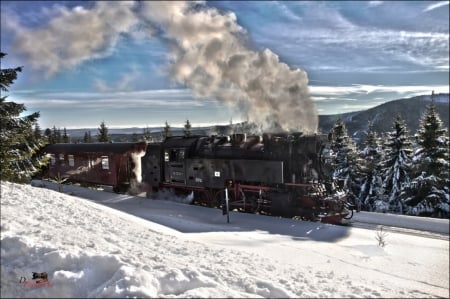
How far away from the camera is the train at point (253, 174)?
1393 cm

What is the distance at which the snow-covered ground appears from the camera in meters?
5.12

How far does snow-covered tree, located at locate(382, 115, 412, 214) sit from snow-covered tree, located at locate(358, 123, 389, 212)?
80cm

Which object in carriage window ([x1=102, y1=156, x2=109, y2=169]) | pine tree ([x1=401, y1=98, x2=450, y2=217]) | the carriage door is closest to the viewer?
the carriage door

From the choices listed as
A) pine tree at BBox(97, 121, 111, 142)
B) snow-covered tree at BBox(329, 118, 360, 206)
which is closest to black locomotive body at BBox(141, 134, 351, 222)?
snow-covered tree at BBox(329, 118, 360, 206)

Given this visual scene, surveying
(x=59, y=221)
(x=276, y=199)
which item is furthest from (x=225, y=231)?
(x=59, y=221)

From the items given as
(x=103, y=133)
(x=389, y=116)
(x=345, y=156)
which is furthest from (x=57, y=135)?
(x=389, y=116)

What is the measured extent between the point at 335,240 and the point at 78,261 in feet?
23.8

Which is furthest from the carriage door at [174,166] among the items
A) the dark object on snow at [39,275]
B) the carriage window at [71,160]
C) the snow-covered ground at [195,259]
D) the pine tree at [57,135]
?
the pine tree at [57,135]

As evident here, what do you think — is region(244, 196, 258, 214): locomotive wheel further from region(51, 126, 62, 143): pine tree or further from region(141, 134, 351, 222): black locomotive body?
region(51, 126, 62, 143): pine tree

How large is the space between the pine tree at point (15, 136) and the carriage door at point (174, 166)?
5.78 meters

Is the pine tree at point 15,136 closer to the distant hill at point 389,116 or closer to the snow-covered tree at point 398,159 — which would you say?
the snow-covered tree at point 398,159

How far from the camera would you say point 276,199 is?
564 inches

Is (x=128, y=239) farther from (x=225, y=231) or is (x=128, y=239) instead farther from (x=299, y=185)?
(x=299, y=185)

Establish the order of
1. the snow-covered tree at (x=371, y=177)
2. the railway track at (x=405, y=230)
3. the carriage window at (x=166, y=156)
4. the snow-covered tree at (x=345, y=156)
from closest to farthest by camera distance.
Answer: the railway track at (x=405, y=230), the carriage window at (x=166, y=156), the snow-covered tree at (x=371, y=177), the snow-covered tree at (x=345, y=156)
